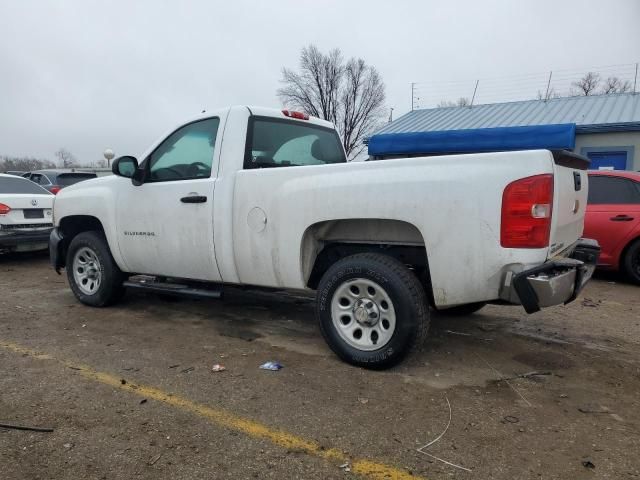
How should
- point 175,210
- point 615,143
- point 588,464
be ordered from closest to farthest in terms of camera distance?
point 588,464, point 175,210, point 615,143

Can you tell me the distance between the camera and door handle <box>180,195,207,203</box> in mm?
4137

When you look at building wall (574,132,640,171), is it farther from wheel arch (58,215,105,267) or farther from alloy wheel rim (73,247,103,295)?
alloy wheel rim (73,247,103,295)

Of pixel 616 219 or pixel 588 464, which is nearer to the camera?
pixel 588 464

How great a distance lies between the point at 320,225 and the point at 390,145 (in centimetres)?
1206

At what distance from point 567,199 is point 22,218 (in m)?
8.22

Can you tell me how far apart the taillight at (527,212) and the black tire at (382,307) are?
2.43ft

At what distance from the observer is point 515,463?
2.37 metres

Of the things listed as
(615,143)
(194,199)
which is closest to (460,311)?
(194,199)

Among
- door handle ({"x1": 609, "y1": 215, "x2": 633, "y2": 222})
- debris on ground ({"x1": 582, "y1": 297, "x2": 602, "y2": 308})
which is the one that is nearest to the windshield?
debris on ground ({"x1": 582, "y1": 297, "x2": 602, "y2": 308})

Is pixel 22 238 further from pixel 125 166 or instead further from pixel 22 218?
pixel 125 166

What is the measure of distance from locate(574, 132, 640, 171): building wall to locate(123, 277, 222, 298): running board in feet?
49.6

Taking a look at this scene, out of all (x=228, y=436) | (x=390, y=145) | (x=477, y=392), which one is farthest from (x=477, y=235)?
(x=390, y=145)

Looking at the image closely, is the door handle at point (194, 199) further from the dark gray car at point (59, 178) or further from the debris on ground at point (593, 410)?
the dark gray car at point (59, 178)

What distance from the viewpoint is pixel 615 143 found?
604 inches
